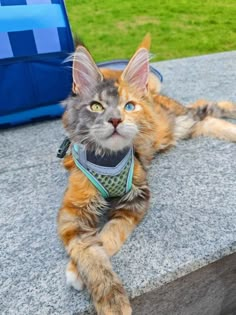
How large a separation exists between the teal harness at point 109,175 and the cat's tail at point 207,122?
2.06 ft

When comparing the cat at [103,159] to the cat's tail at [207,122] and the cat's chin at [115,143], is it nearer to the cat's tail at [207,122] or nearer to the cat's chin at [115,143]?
the cat's chin at [115,143]

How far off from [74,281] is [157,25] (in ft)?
13.6

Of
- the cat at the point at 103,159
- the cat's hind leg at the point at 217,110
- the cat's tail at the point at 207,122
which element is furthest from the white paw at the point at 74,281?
the cat's hind leg at the point at 217,110

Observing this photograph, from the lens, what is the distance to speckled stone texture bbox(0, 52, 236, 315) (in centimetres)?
103

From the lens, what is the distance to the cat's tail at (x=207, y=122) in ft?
5.77

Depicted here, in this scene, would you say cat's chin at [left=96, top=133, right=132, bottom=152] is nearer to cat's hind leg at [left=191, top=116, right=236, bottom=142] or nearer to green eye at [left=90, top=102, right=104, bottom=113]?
green eye at [left=90, top=102, right=104, bottom=113]

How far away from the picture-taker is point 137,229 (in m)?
1.22

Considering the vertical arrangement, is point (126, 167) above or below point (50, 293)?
above

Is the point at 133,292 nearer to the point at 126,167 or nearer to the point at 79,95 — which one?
the point at 126,167

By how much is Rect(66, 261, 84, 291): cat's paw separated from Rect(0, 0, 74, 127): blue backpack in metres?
1.03

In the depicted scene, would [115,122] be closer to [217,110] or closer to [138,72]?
[138,72]

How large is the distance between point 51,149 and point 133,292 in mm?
923

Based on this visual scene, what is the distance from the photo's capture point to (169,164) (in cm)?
160

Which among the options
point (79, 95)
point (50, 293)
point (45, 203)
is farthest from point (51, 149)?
point (50, 293)
